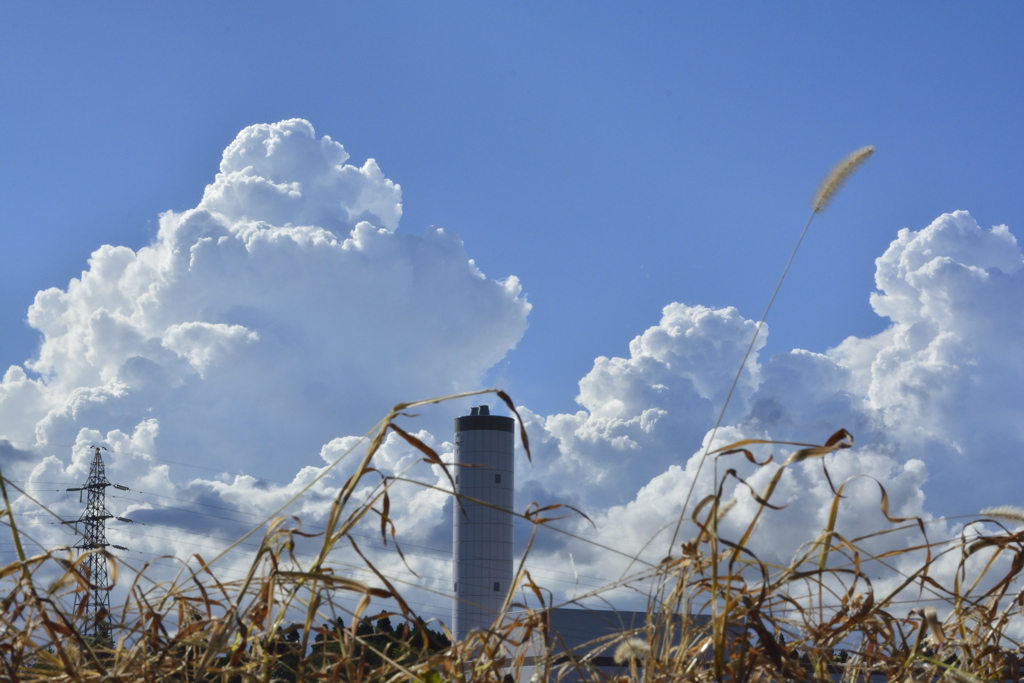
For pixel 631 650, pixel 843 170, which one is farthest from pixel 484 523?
pixel 631 650

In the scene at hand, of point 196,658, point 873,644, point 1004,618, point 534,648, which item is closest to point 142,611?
point 196,658

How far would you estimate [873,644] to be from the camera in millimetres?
973

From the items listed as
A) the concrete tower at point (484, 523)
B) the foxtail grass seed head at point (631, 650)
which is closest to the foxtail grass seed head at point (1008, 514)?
the foxtail grass seed head at point (631, 650)

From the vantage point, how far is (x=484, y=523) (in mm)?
35344

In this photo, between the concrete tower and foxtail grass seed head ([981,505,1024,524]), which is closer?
foxtail grass seed head ([981,505,1024,524])

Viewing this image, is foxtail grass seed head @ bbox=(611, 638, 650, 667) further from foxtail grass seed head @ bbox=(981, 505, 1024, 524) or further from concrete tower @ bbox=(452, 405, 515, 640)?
concrete tower @ bbox=(452, 405, 515, 640)

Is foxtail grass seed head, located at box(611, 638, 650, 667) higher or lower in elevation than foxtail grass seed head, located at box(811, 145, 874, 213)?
lower

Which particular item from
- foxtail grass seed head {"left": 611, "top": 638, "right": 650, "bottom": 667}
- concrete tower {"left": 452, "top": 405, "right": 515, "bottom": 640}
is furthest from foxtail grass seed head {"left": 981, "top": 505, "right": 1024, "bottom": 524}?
concrete tower {"left": 452, "top": 405, "right": 515, "bottom": 640}

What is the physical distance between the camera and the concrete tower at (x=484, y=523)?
35344mm

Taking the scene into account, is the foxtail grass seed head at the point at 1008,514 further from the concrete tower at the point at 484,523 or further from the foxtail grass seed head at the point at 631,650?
the concrete tower at the point at 484,523

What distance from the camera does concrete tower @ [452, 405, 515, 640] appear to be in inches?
1391

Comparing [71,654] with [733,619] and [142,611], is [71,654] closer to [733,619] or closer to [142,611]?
[142,611]

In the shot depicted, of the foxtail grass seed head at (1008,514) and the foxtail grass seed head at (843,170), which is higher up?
the foxtail grass seed head at (843,170)

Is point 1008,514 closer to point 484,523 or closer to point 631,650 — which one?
point 631,650
